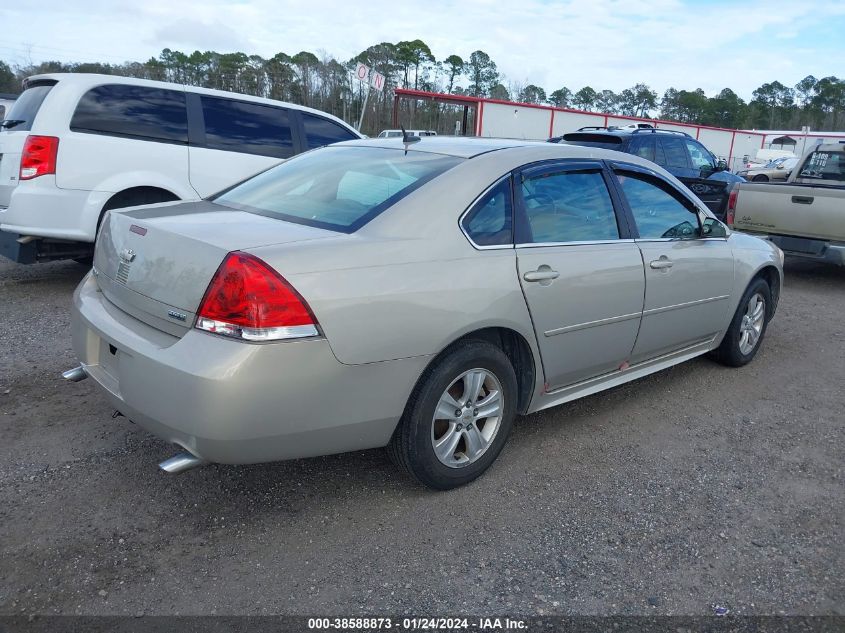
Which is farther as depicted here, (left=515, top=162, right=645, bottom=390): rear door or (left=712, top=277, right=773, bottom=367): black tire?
(left=712, top=277, right=773, bottom=367): black tire

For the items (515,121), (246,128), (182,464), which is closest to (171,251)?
(182,464)

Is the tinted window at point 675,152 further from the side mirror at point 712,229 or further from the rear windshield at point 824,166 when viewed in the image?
the side mirror at point 712,229

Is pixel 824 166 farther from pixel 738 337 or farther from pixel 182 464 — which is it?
pixel 182 464

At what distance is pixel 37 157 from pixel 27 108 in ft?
2.52

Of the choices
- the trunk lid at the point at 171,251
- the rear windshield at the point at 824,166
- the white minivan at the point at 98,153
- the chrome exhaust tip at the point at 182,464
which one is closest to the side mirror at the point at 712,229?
the trunk lid at the point at 171,251

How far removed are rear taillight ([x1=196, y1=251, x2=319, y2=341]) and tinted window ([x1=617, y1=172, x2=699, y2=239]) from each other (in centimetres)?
229

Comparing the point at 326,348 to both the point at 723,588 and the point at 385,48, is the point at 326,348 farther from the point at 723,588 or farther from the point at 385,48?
the point at 385,48

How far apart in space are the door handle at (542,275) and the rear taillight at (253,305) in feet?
3.76

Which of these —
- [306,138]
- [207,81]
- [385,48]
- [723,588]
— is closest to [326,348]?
[723,588]

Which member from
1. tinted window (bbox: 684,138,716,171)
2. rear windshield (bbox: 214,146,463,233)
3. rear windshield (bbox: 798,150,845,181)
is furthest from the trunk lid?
tinted window (bbox: 684,138,716,171)

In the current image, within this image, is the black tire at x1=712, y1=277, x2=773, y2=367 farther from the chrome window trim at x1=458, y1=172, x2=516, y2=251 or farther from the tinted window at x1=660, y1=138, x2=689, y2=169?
the tinted window at x1=660, y1=138, x2=689, y2=169

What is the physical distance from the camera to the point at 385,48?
6241 centimetres

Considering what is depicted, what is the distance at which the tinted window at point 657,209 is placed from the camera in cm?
385

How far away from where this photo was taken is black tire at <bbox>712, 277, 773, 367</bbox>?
15.6 feet
